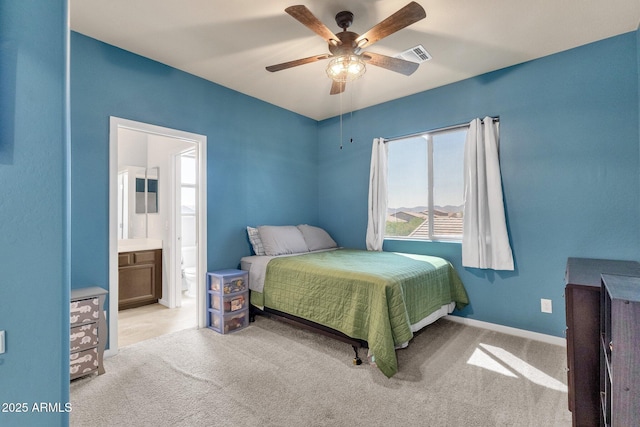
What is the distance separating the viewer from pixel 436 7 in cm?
210

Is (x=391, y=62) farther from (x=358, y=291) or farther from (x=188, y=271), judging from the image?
(x=188, y=271)

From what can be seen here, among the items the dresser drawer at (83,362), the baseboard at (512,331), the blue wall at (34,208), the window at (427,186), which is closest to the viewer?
the blue wall at (34,208)

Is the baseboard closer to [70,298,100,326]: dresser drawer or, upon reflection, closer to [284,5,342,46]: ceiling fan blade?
[284,5,342,46]: ceiling fan blade

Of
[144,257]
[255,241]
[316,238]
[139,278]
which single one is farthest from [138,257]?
[316,238]

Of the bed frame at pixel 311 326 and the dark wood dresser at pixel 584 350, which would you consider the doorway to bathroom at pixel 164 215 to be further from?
the dark wood dresser at pixel 584 350

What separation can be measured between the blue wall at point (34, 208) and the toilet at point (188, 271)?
343cm

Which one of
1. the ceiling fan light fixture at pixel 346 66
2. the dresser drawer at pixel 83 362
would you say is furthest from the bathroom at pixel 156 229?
the ceiling fan light fixture at pixel 346 66

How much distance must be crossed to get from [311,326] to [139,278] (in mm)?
2481

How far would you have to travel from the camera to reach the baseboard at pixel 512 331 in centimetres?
270

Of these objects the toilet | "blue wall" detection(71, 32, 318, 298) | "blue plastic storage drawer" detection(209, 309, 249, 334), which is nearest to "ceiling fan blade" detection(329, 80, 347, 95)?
"blue wall" detection(71, 32, 318, 298)

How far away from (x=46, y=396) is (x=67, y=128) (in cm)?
91

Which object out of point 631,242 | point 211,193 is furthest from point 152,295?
point 631,242

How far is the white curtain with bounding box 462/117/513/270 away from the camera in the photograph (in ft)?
9.58

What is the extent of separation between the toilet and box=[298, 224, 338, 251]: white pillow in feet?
5.70
